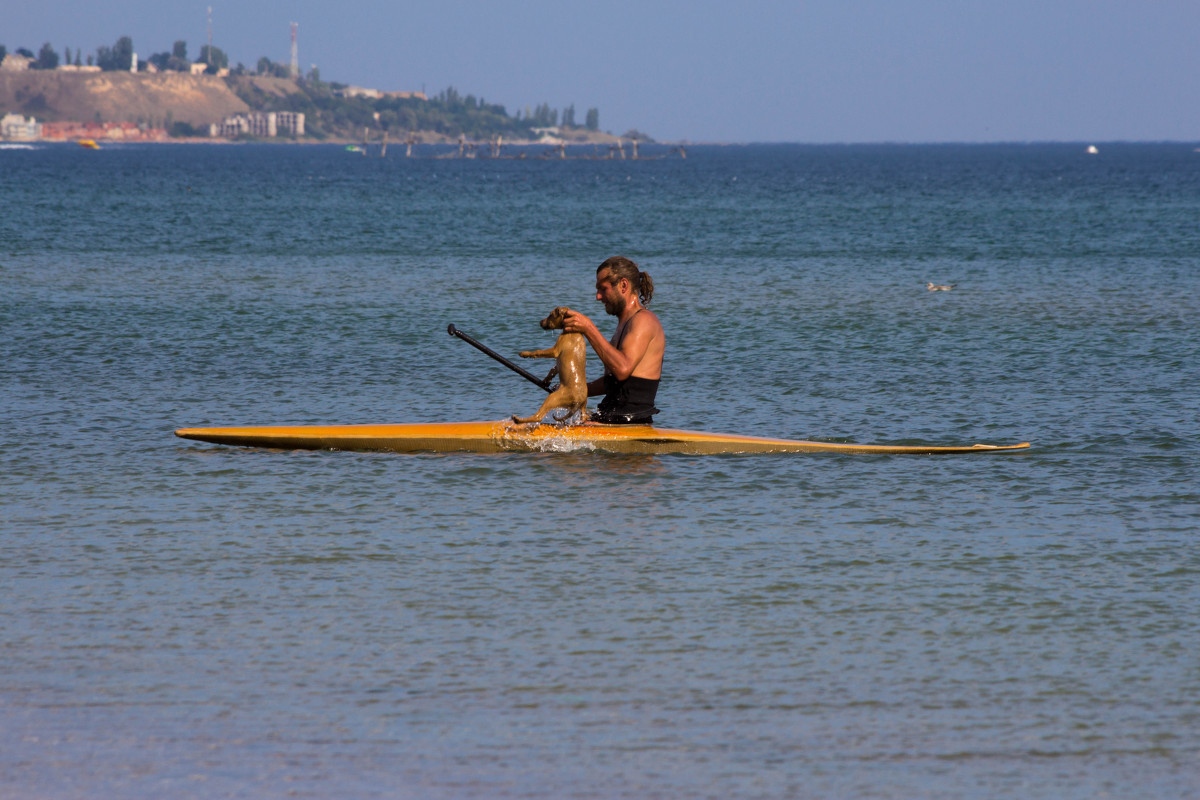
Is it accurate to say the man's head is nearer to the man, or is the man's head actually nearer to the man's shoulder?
the man

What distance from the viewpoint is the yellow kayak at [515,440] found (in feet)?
38.6

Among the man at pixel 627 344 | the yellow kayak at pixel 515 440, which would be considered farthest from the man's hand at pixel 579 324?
the yellow kayak at pixel 515 440

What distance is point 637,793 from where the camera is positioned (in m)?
5.36

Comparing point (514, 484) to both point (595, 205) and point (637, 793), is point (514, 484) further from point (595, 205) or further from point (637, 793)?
point (595, 205)

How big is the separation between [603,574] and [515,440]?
351 centimetres

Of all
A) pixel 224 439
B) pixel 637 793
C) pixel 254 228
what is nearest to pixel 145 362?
pixel 224 439

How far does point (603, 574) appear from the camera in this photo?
27.9 feet

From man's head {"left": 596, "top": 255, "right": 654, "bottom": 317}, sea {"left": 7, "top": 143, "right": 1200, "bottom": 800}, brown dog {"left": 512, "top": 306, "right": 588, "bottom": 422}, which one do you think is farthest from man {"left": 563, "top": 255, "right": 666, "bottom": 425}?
sea {"left": 7, "top": 143, "right": 1200, "bottom": 800}

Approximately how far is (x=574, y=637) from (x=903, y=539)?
301cm

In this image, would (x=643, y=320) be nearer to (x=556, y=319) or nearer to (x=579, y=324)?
(x=579, y=324)

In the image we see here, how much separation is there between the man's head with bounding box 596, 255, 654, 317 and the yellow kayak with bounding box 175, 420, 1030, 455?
3.62ft

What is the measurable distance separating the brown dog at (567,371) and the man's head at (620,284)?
40cm

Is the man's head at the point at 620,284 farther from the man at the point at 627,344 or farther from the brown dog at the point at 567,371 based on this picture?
the brown dog at the point at 567,371

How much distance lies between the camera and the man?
11305mm
